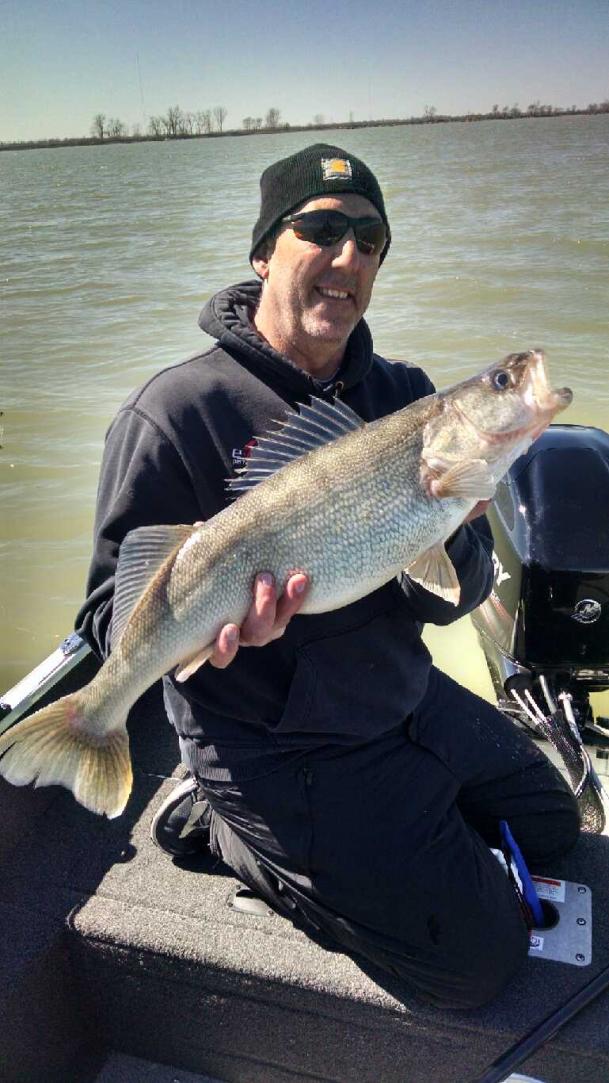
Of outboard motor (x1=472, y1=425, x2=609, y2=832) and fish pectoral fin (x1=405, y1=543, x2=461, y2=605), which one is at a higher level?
fish pectoral fin (x1=405, y1=543, x2=461, y2=605)

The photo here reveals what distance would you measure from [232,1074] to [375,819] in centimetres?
A: 98

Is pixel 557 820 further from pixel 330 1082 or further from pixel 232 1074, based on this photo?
pixel 232 1074

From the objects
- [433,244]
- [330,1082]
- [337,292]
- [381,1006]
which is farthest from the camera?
[433,244]

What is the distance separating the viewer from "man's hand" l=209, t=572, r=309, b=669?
7.31 ft

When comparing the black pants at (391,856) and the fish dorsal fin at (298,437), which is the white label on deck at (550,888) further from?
the fish dorsal fin at (298,437)

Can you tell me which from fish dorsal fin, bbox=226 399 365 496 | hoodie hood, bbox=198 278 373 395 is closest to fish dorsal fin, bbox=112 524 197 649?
fish dorsal fin, bbox=226 399 365 496

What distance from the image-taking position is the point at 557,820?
110 inches

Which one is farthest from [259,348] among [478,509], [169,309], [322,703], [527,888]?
[169,309]

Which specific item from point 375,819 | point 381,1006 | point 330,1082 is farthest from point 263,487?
point 330,1082

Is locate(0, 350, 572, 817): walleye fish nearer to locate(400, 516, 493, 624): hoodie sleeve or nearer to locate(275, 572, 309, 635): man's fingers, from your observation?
locate(275, 572, 309, 635): man's fingers

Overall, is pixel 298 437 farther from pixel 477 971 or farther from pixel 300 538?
pixel 477 971

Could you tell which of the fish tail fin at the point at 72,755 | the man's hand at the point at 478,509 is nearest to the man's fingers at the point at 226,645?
the fish tail fin at the point at 72,755

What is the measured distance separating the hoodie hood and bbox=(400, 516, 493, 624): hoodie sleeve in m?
0.69

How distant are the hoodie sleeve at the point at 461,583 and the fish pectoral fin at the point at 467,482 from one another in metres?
0.42
